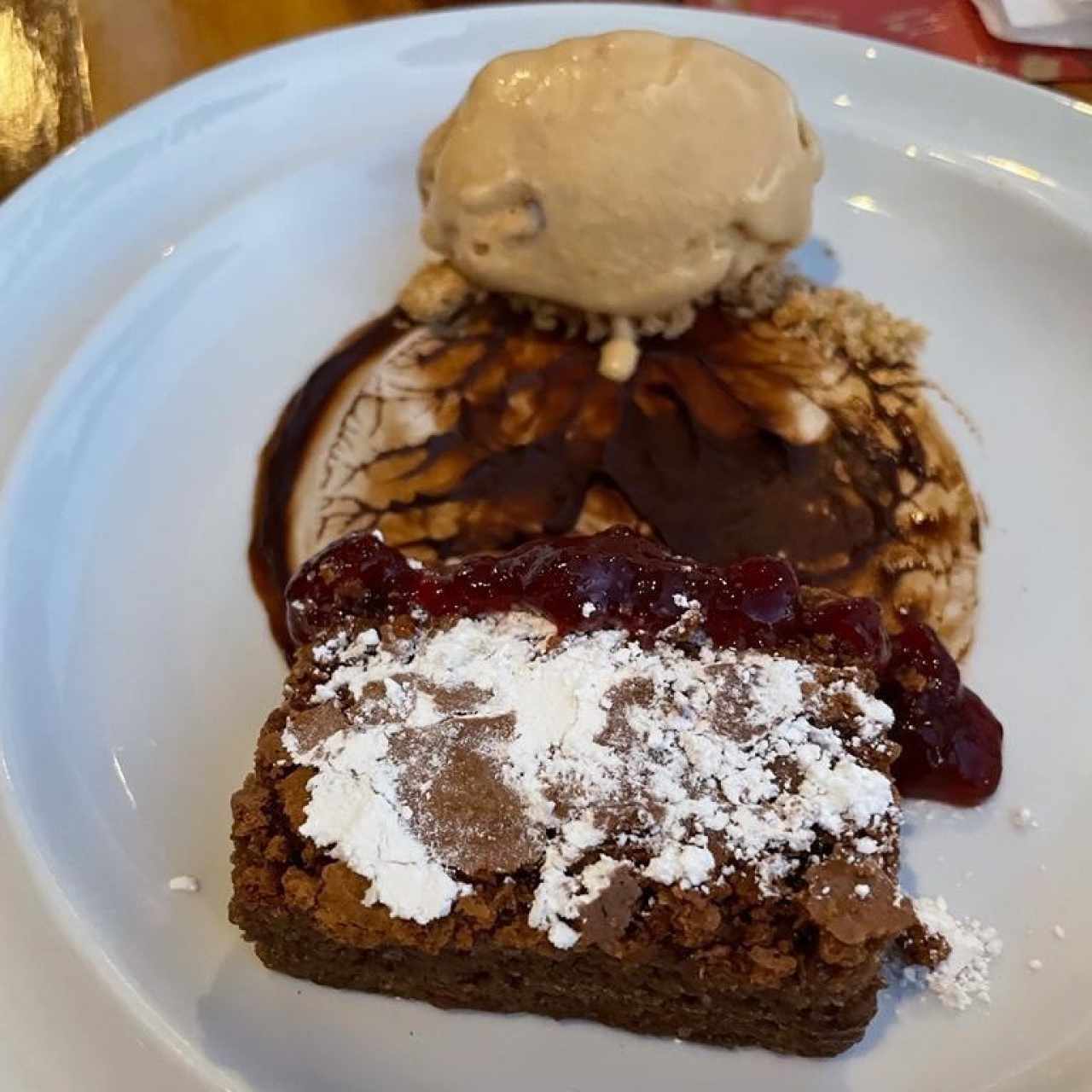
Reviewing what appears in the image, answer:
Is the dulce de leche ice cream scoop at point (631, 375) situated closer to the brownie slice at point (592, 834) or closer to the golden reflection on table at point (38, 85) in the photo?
the brownie slice at point (592, 834)

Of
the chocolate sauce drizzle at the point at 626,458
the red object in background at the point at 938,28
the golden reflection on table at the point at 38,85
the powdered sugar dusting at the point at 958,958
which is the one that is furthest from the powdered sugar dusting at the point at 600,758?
the red object in background at the point at 938,28

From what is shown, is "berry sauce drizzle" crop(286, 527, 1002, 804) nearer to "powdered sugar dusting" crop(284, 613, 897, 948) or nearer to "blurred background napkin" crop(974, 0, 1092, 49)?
"powdered sugar dusting" crop(284, 613, 897, 948)

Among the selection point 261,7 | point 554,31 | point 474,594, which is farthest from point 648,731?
point 261,7

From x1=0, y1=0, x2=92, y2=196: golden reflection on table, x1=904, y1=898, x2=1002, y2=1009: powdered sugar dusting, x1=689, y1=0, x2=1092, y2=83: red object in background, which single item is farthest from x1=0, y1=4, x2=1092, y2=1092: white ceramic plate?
x1=689, y1=0, x2=1092, y2=83: red object in background

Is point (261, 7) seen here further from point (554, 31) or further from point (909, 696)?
point (909, 696)

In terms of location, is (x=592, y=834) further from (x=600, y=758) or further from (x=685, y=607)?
(x=685, y=607)

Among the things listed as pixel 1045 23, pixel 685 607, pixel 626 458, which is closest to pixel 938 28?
pixel 1045 23
